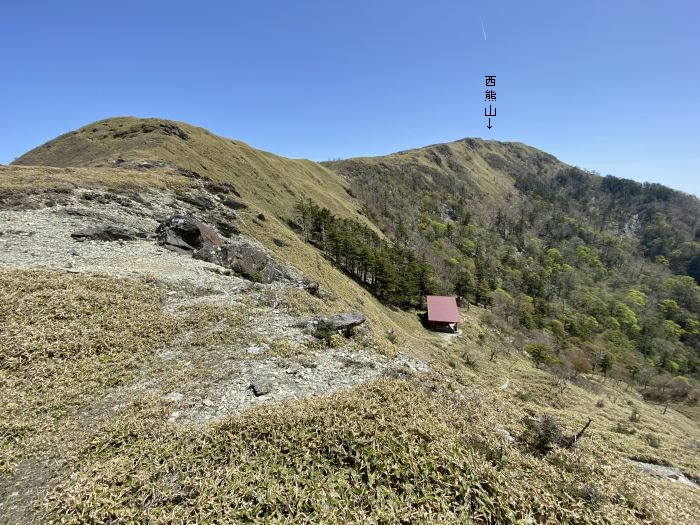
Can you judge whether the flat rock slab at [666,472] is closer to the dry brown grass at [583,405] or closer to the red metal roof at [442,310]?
the dry brown grass at [583,405]

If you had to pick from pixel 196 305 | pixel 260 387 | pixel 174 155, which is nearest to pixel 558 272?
pixel 174 155

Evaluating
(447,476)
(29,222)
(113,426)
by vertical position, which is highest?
(29,222)

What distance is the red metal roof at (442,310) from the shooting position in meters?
49.9

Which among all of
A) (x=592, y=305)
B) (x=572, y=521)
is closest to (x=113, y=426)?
(x=572, y=521)

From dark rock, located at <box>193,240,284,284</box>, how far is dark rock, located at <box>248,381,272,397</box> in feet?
38.9

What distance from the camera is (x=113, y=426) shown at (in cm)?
795

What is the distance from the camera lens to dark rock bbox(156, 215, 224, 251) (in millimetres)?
22844

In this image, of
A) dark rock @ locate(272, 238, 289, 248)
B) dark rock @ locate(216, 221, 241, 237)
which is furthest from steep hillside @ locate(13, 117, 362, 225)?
dark rock @ locate(216, 221, 241, 237)

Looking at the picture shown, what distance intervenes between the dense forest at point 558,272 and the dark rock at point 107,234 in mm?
56438

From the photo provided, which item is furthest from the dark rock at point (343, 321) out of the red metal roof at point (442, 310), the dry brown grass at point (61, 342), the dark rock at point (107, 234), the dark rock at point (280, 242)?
the red metal roof at point (442, 310)

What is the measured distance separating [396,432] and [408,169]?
198336 mm

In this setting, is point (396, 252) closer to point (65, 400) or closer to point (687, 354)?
point (65, 400)

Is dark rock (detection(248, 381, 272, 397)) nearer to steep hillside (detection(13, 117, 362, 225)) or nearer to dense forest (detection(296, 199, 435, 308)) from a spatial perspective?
dense forest (detection(296, 199, 435, 308))

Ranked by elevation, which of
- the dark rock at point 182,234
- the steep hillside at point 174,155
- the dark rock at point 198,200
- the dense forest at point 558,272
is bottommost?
the dense forest at point 558,272
